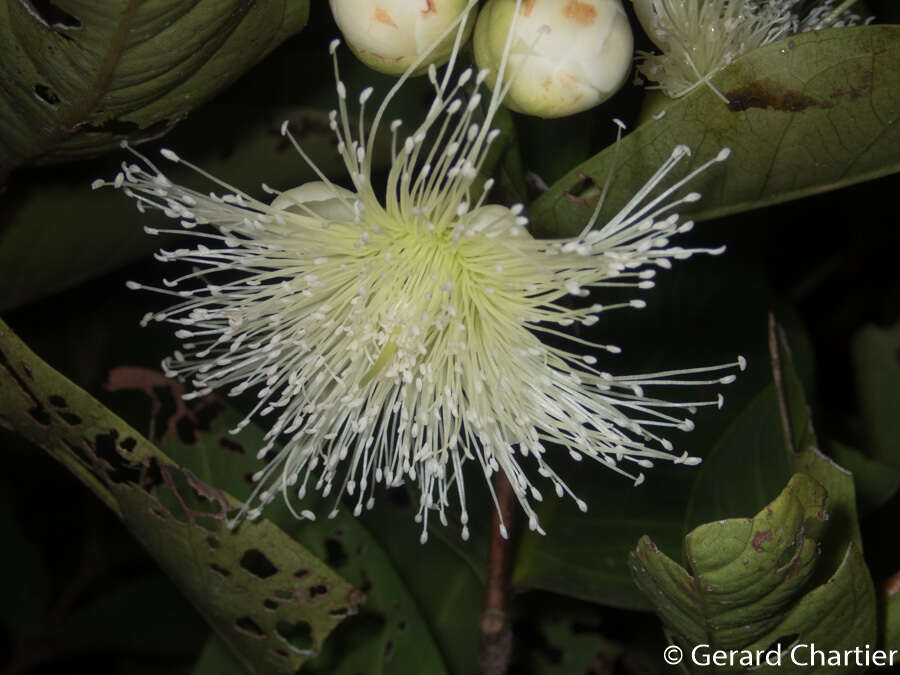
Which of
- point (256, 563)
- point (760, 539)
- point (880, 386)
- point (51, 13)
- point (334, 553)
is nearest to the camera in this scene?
point (760, 539)

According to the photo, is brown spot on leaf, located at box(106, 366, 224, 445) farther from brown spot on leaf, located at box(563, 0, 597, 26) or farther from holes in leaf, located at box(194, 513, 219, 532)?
brown spot on leaf, located at box(563, 0, 597, 26)

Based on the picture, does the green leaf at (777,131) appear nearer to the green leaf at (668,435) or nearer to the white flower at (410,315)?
the white flower at (410,315)

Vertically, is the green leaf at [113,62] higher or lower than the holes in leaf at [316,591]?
higher

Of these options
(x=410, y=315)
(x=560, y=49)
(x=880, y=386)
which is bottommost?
(x=410, y=315)

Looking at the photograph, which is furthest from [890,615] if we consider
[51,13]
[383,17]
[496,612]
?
[51,13]

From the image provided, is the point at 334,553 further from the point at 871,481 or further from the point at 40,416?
the point at 871,481

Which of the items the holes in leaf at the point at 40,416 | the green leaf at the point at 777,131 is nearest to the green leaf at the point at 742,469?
the green leaf at the point at 777,131
